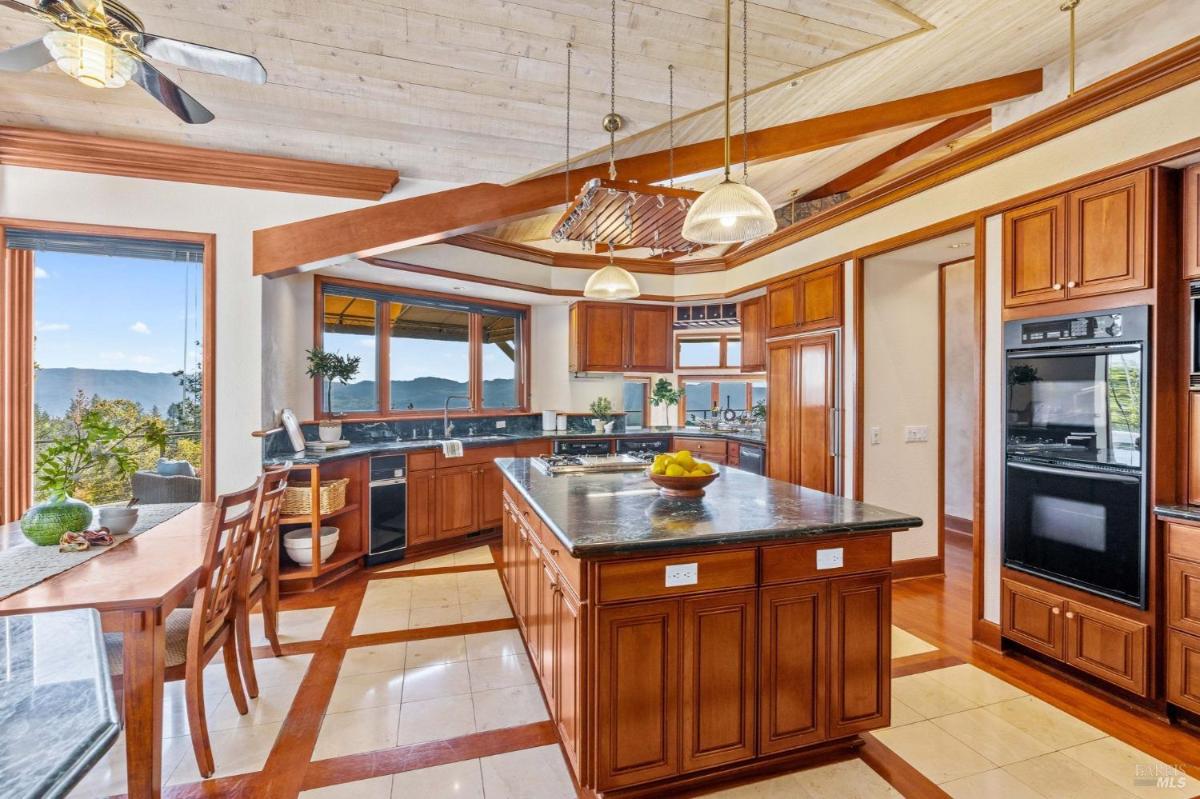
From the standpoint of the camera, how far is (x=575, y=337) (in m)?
5.80

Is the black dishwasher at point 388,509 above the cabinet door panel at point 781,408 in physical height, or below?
below

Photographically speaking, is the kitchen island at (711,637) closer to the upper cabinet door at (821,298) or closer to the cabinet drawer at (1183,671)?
the cabinet drawer at (1183,671)

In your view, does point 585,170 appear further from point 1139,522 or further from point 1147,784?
point 1147,784

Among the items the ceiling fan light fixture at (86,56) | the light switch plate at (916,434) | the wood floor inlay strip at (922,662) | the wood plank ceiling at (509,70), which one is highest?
the wood plank ceiling at (509,70)

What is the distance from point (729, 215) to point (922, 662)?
2.44 meters

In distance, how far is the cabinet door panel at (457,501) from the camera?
15.0 feet

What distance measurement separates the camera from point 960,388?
5.18 meters

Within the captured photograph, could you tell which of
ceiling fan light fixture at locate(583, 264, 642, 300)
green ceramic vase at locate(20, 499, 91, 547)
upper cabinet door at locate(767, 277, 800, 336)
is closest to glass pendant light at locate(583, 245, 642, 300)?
ceiling fan light fixture at locate(583, 264, 642, 300)

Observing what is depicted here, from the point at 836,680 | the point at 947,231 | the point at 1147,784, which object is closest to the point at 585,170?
the point at 947,231

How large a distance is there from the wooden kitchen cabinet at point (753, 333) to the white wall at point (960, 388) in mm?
1743

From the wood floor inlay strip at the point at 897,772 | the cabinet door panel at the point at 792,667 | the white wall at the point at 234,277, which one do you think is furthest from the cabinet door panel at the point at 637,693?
the white wall at the point at 234,277

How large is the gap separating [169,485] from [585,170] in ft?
10.3

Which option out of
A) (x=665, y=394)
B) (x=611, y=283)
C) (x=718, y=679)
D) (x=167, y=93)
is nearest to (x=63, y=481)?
(x=167, y=93)

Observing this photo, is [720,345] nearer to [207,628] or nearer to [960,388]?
[960,388]
